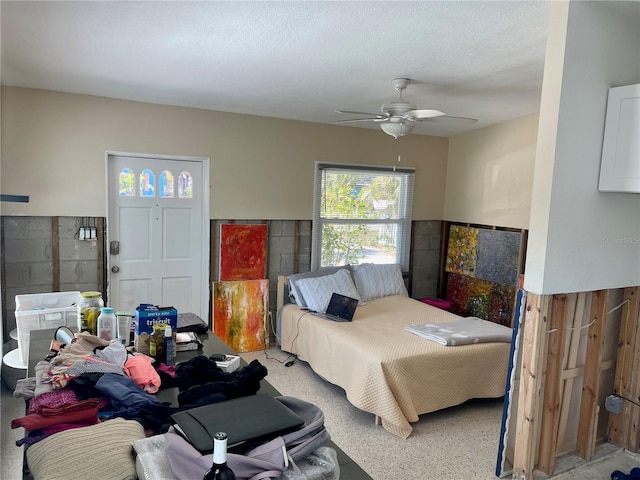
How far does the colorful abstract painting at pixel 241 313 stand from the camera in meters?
4.46

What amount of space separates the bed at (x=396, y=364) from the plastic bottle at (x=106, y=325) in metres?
1.73

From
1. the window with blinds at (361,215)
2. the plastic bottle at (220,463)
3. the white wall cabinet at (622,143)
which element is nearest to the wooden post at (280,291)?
the window with blinds at (361,215)

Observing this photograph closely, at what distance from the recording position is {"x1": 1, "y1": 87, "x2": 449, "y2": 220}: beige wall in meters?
3.60

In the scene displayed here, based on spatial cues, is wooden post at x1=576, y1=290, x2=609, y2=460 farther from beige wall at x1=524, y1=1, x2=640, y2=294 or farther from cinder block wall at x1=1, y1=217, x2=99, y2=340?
cinder block wall at x1=1, y1=217, x2=99, y2=340

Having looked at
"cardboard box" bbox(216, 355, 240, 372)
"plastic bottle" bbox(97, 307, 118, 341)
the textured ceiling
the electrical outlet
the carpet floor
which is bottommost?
the carpet floor

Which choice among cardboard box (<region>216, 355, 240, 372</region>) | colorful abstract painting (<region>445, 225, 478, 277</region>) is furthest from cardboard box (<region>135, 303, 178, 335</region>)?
colorful abstract painting (<region>445, 225, 478, 277</region>)

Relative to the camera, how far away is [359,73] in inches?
119

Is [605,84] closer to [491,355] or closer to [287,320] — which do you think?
[491,355]

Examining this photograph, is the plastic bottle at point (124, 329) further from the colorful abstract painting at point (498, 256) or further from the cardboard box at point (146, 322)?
the colorful abstract painting at point (498, 256)

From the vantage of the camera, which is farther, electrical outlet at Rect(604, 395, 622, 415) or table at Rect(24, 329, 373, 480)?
electrical outlet at Rect(604, 395, 622, 415)

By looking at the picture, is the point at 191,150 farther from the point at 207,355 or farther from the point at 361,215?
the point at 207,355

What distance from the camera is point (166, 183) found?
420 cm

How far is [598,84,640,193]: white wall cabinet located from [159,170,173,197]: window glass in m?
3.48

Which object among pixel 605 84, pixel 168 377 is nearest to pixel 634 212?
pixel 605 84
